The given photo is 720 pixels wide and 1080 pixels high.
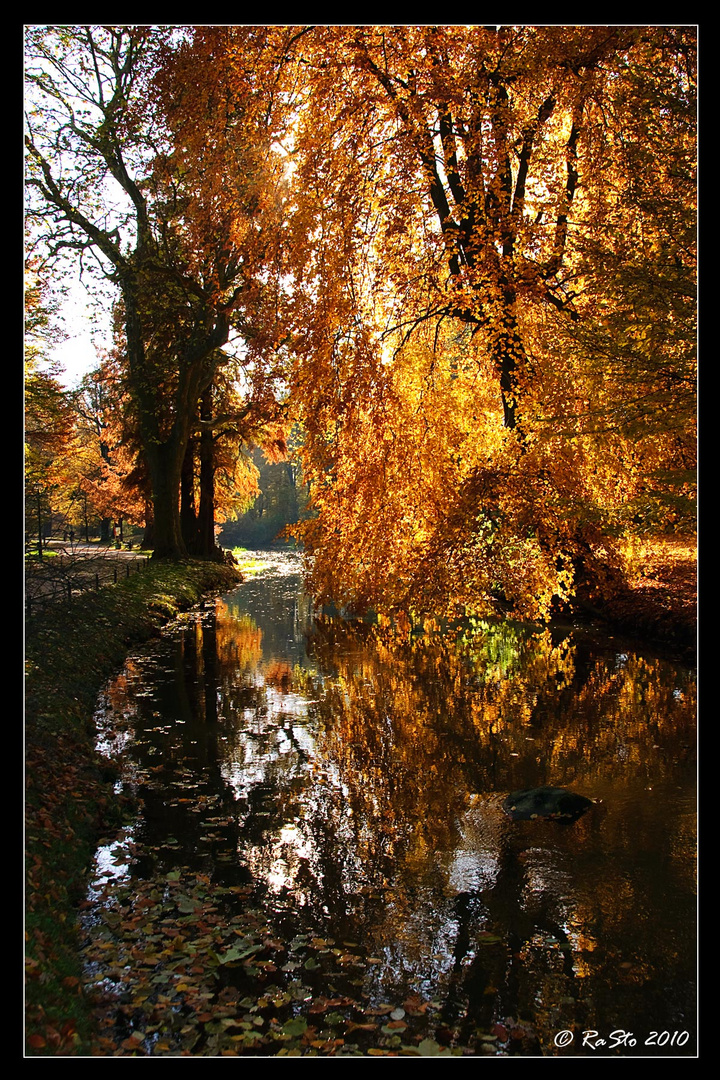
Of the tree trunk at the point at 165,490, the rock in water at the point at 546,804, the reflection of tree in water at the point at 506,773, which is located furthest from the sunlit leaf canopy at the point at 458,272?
the tree trunk at the point at 165,490

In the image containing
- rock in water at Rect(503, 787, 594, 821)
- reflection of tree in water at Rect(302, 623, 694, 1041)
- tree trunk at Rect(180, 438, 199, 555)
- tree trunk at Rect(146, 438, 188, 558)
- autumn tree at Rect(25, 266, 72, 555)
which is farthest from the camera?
tree trunk at Rect(180, 438, 199, 555)

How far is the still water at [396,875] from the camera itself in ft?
13.5

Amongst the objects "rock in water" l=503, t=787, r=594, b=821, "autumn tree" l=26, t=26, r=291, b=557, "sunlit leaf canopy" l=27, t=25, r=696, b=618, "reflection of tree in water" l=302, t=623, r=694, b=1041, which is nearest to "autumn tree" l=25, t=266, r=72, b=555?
"autumn tree" l=26, t=26, r=291, b=557

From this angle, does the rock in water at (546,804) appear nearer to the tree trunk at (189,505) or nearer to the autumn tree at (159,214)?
the autumn tree at (159,214)

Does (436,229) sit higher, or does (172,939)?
(436,229)

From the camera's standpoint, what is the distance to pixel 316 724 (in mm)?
10055

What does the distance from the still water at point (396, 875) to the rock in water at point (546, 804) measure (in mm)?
120

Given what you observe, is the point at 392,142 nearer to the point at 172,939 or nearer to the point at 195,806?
the point at 195,806

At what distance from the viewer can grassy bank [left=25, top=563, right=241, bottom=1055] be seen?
12.6ft

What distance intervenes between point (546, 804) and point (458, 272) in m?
6.91

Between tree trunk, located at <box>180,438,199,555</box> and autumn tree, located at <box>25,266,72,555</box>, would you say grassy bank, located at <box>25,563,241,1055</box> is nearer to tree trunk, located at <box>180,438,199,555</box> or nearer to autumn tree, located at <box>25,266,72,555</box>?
autumn tree, located at <box>25,266,72,555</box>

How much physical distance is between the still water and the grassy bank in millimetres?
219

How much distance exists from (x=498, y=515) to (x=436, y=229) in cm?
404
